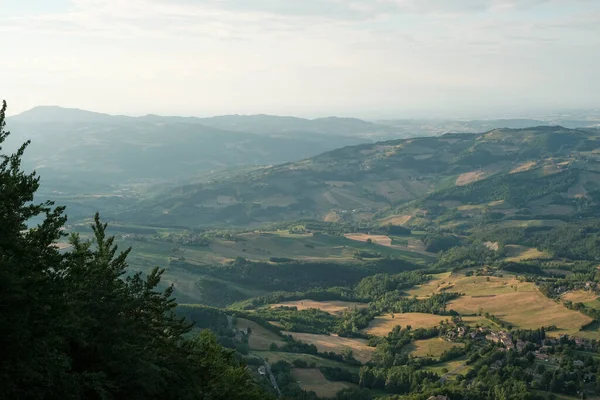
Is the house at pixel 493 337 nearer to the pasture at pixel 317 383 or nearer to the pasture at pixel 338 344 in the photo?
the pasture at pixel 338 344

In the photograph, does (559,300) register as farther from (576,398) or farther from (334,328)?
(576,398)

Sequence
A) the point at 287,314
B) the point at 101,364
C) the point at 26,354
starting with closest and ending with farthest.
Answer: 1. the point at 26,354
2. the point at 101,364
3. the point at 287,314

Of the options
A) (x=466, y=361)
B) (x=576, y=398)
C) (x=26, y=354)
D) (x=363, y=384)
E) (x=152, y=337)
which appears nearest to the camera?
(x=26, y=354)

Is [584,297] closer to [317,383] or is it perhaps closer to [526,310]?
[526,310]

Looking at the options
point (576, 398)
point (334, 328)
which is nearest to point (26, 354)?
point (576, 398)

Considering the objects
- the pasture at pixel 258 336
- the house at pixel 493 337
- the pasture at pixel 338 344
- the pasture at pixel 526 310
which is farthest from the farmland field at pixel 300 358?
the pasture at pixel 526 310
